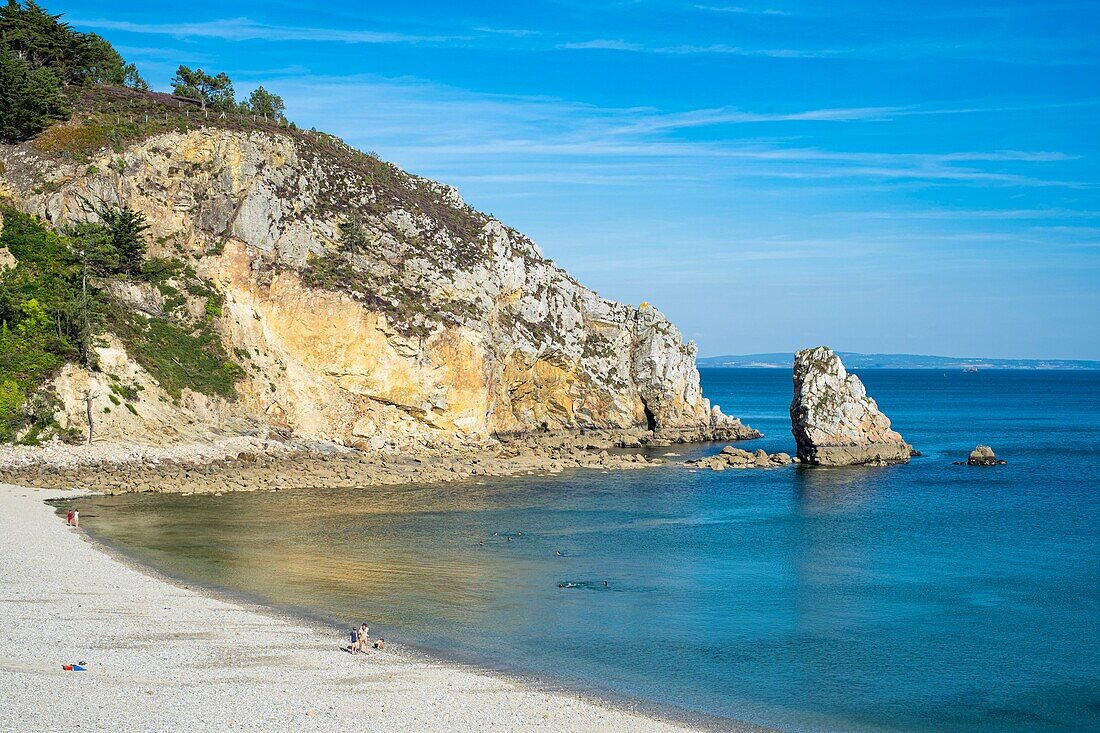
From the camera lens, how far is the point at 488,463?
69.4 meters

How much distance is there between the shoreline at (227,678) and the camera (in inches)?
789

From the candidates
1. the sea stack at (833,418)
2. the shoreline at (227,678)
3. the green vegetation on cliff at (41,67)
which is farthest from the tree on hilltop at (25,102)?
the sea stack at (833,418)

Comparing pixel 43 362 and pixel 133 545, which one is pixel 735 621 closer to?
pixel 133 545

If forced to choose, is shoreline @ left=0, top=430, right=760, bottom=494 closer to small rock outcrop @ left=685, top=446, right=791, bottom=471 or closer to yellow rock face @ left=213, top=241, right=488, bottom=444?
yellow rock face @ left=213, top=241, right=488, bottom=444

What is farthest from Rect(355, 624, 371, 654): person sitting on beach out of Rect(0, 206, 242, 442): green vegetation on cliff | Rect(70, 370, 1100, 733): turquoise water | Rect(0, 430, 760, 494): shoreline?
Rect(0, 206, 242, 442): green vegetation on cliff

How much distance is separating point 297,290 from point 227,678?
50.7m

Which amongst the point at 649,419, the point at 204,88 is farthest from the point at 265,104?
the point at 649,419

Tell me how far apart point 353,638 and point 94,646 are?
655 cm

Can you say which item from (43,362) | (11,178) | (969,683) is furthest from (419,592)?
(11,178)

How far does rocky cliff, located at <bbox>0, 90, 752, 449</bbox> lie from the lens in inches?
2574

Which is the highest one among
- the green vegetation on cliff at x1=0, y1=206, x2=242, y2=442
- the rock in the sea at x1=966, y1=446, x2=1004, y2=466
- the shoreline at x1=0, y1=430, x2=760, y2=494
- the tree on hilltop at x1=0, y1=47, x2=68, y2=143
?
the tree on hilltop at x1=0, y1=47, x2=68, y2=143

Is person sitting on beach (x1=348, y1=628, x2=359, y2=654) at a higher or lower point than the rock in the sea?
lower

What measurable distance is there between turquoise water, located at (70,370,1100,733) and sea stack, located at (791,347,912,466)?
7.17m

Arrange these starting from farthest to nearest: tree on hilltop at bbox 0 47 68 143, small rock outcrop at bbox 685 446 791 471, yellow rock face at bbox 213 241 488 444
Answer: small rock outcrop at bbox 685 446 791 471
tree on hilltop at bbox 0 47 68 143
yellow rock face at bbox 213 241 488 444
